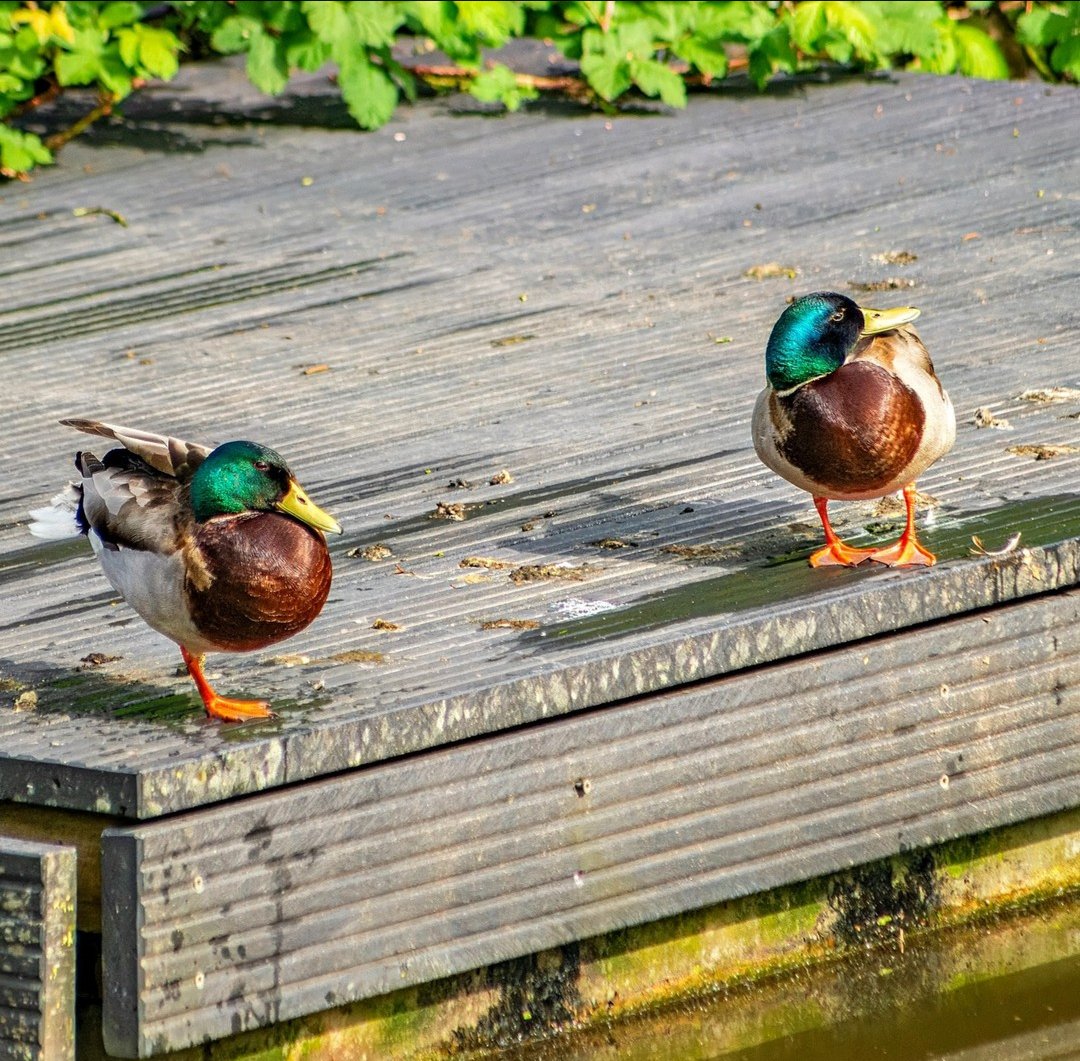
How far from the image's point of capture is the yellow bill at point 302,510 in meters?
3.66

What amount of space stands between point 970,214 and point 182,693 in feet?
14.8

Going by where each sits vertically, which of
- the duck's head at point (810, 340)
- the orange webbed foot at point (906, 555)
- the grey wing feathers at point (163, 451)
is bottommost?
the orange webbed foot at point (906, 555)

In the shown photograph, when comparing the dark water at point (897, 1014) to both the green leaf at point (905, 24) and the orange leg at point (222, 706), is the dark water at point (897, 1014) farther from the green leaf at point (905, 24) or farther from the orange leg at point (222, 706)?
the green leaf at point (905, 24)

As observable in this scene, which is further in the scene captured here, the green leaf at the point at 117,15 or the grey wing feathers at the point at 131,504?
the green leaf at the point at 117,15

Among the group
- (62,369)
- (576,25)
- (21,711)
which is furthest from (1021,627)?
(576,25)

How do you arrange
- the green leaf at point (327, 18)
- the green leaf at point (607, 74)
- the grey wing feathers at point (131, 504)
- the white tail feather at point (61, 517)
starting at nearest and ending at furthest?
the grey wing feathers at point (131, 504), the white tail feather at point (61, 517), the green leaf at point (327, 18), the green leaf at point (607, 74)

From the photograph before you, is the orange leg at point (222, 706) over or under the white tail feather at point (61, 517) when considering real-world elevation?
under

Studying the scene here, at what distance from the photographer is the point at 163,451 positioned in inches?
153

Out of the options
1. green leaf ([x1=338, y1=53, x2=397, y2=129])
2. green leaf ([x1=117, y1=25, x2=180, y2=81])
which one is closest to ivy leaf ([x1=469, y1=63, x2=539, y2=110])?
green leaf ([x1=338, y1=53, x2=397, y2=129])

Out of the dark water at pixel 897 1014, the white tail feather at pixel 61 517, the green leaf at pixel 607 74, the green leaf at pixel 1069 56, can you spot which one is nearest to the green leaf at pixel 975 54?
the green leaf at pixel 1069 56

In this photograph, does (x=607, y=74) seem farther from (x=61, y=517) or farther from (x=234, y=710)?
(x=234, y=710)

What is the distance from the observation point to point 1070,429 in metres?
5.16

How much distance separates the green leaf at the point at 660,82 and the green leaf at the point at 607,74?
53 millimetres

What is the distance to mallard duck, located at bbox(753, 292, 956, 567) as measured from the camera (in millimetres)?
4180
